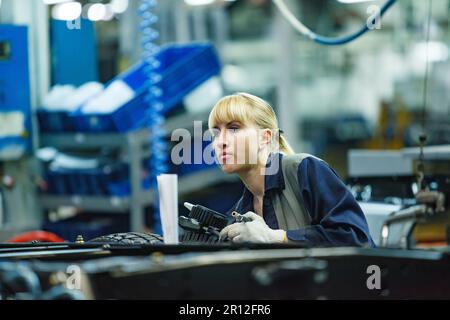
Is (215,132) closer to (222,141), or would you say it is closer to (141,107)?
(222,141)

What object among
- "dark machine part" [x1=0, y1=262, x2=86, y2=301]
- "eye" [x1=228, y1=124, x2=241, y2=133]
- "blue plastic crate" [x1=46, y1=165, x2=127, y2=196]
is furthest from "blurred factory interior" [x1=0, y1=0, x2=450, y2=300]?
"dark machine part" [x1=0, y1=262, x2=86, y2=301]

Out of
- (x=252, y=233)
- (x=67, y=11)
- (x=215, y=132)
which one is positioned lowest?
(x=252, y=233)

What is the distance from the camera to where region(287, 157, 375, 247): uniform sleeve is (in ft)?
6.36

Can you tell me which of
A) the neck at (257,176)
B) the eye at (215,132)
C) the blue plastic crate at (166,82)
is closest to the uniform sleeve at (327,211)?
the neck at (257,176)

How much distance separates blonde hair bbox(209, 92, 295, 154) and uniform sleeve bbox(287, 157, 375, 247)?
15cm

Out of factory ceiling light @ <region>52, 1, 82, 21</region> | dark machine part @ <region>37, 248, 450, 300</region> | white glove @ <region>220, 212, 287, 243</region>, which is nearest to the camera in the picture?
dark machine part @ <region>37, 248, 450, 300</region>

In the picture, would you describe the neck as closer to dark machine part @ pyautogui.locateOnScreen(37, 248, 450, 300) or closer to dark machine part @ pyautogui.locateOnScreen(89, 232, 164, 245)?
dark machine part @ pyautogui.locateOnScreen(89, 232, 164, 245)

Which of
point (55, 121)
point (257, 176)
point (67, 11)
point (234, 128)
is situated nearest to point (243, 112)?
point (234, 128)

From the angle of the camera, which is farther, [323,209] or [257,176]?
[257,176]

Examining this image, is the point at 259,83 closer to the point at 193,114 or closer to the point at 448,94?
the point at 193,114

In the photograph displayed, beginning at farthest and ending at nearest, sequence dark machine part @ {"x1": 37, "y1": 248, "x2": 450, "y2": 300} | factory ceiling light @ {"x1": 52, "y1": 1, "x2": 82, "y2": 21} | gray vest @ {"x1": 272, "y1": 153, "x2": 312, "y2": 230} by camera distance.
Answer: factory ceiling light @ {"x1": 52, "y1": 1, "x2": 82, "y2": 21} < gray vest @ {"x1": 272, "y1": 153, "x2": 312, "y2": 230} < dark machine part @ {"x1": 37, "y1": 248, "x2": 450, "y2": 300}

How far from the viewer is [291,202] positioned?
206 cm

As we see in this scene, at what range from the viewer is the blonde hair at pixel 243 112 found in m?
2.05

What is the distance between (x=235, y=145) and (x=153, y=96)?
8.18 ft
